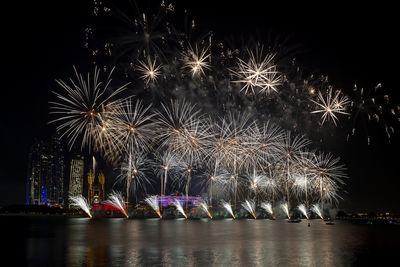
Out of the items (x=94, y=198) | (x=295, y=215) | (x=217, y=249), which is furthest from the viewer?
(x=94, y=198)

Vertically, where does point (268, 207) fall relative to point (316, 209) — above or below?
above

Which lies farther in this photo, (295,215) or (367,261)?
(295,215)

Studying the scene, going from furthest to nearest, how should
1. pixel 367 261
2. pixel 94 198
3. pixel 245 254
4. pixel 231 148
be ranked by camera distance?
pixel 94 198 < pixel 231 148 < pixel 245 254 < pixel 367 261

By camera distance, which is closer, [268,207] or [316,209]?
[268,207]

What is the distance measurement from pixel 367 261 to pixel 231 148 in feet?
69.2

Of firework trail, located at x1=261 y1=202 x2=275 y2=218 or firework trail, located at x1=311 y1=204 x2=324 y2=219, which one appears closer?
firework trail, located at x1=261 y1=202 x2=275 y2=218

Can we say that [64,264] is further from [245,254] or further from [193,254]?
[245,254]

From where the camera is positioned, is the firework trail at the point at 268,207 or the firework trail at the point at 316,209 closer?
the firework trail at the point at 268,207

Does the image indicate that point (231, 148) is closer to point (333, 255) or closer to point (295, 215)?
point (333, 255)

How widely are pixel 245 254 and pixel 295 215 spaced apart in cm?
7924

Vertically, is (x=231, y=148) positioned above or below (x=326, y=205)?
above

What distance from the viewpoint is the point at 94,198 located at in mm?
151750

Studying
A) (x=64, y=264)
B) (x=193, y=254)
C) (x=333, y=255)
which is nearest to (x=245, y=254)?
(x=193, y=254)

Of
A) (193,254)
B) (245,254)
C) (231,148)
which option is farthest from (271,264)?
(231,148)
